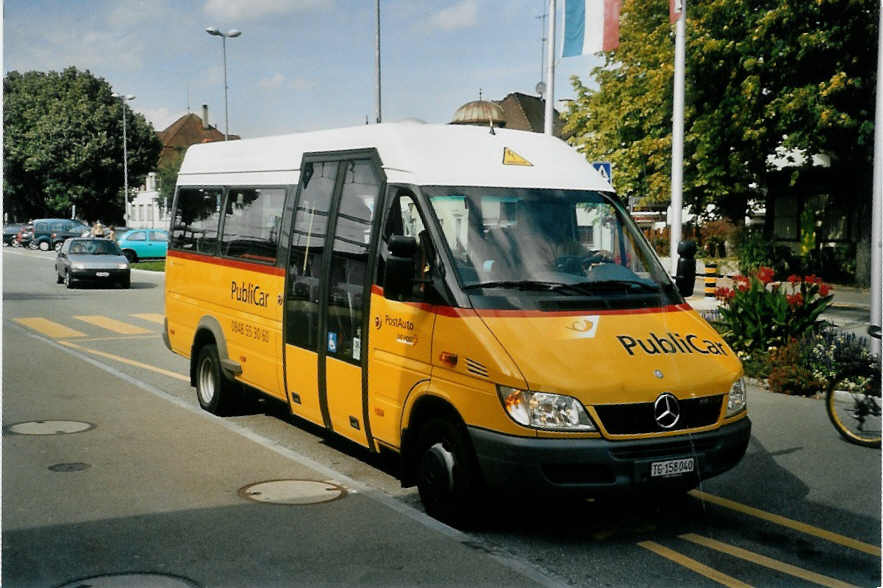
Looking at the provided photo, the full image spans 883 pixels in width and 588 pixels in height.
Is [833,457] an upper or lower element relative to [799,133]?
lower

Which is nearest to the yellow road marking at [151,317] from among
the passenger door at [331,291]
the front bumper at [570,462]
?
the passenger door at [331,291]

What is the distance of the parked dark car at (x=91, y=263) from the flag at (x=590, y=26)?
1626 centimetres

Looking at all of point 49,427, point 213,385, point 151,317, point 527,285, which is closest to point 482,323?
point 527,285

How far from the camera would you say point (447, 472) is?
6.01 metres

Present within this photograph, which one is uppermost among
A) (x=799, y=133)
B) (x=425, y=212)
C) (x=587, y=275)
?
(x=799, y=133)

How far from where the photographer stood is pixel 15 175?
74.1m

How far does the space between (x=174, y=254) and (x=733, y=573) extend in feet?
24.5

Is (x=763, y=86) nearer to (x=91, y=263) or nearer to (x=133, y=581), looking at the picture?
(x=91, y=263)

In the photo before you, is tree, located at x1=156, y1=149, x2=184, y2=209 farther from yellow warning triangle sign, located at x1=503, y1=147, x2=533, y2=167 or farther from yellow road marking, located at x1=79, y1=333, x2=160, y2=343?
yellow warning triangle sign, located at x1=503, y1=147, x2=533, y2=167

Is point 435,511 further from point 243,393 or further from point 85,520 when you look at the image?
point 243,393

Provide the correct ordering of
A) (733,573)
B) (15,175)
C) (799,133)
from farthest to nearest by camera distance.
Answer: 1. (15,175)
2. (799,133)
3. (733,573)

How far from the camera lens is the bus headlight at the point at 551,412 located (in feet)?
18.0

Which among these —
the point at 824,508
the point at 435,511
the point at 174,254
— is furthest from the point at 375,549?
the point at 174,254

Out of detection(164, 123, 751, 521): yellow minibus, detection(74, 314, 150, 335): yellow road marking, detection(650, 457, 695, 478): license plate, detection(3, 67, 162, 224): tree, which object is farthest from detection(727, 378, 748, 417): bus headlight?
detection(3, 67, 162, 224): tree
